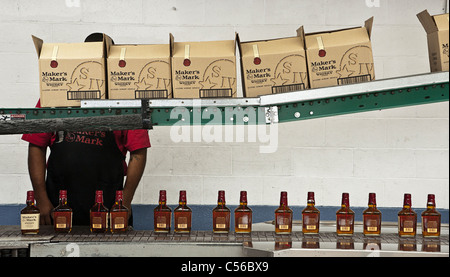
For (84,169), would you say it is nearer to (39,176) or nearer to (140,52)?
(39,176)

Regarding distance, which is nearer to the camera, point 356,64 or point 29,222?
point 356,64

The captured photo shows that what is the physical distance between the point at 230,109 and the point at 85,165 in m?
1.07

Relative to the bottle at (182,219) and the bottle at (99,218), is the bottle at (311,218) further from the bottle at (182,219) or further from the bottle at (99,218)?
the bottle at (99,218)

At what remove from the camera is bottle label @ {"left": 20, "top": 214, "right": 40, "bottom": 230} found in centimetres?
188

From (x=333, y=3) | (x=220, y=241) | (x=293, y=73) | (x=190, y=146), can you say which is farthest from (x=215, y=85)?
(x=333, y=3)

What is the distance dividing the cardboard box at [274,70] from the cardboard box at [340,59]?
0.03 meters

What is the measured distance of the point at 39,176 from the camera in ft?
8.04

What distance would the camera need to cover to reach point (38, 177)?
2.45 meters

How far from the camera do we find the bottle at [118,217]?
1928mm

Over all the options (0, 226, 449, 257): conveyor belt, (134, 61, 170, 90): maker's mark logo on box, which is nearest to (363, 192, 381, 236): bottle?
(0, 226, 449, 257): conveyor belt

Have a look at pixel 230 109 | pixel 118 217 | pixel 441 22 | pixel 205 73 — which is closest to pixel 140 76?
pixel 205 73

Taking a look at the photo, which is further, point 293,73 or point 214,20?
point 214,20

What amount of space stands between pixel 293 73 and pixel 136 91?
0.53 meters
